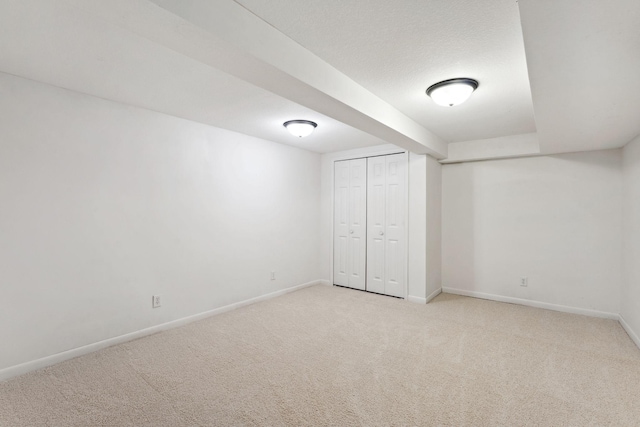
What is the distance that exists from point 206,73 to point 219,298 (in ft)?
8.81

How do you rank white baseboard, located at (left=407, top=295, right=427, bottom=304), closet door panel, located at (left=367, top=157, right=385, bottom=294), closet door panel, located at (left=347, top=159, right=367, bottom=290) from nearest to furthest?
white baseboard, located at (left=407, top=295, right=427, bottom=304)
closet door panel, located at (left=367, top=157, right=385, bottom=294)
closet door panel, located at (left=347, top=159, right=367, bottom=290)

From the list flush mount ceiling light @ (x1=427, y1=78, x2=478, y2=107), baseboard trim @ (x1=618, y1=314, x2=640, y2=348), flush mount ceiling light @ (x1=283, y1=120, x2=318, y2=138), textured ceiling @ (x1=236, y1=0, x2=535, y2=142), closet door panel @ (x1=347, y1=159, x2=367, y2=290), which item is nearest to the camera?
textured ceiling @ (x1=236, y1=0, x2=535, y2=142)

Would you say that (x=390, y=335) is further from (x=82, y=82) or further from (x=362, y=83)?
(x=82, y=82)

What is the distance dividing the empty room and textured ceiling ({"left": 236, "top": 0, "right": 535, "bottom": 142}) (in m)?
0.02

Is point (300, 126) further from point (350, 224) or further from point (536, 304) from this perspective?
point (536, 304)

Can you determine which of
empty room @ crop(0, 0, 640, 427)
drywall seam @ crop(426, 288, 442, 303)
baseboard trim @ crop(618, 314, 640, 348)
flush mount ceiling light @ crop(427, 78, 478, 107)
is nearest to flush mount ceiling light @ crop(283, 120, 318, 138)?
empty room @ crop(0, 0, 640, 427)

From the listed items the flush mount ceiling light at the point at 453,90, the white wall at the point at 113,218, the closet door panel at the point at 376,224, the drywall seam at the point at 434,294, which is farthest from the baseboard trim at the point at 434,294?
the flush mount ceiling light at the point at 453,90

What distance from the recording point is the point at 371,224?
494 centimetres

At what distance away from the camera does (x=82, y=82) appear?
2574 mm

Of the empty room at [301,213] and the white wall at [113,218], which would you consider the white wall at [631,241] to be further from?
the white wall at [113,218]

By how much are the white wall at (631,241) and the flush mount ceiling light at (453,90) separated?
211cm

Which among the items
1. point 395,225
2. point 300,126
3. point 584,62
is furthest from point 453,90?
point 395,225

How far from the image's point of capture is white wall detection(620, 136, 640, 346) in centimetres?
308

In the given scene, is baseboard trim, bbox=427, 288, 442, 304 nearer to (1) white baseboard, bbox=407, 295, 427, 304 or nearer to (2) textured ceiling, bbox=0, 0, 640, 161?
(1) white baseboard, bbox=407, 295, 427, 304
